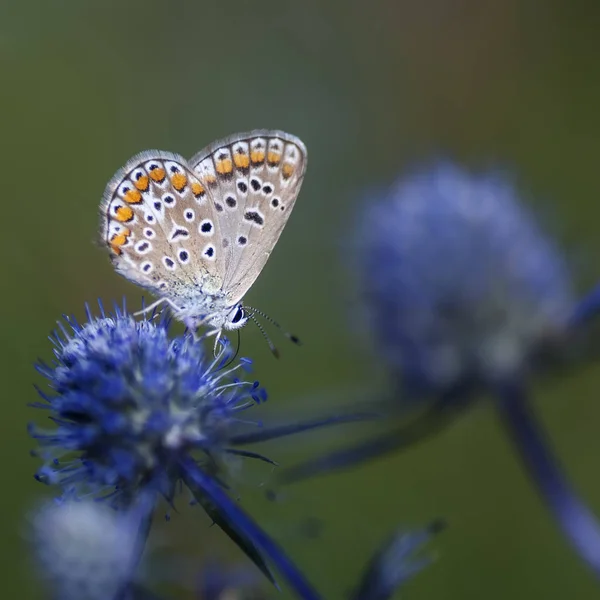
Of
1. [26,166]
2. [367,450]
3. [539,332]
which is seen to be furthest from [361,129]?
[367,450]

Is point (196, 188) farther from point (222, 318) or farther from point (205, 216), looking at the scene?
point (222, 318)

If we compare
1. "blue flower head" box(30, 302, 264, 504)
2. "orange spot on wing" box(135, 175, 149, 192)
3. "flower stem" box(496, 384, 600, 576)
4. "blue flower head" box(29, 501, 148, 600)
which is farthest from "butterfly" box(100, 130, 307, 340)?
"flower stem" box(496, 384, 600, 576)

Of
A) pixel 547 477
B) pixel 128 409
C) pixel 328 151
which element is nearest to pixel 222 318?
pixel 128 409

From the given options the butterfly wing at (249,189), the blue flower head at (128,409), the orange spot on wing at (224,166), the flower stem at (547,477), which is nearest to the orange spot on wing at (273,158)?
the butterfly wing at (249,189)

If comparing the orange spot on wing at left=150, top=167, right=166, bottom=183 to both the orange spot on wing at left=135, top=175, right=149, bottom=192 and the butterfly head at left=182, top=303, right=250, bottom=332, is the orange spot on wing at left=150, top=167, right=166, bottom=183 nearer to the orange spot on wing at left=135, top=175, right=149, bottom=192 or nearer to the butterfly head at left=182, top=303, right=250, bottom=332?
the orange spot on wing at left=135, top=175, right=149, bottom=192

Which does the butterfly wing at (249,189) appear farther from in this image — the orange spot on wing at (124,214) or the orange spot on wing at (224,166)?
the orange spot on wing at (124,214)
